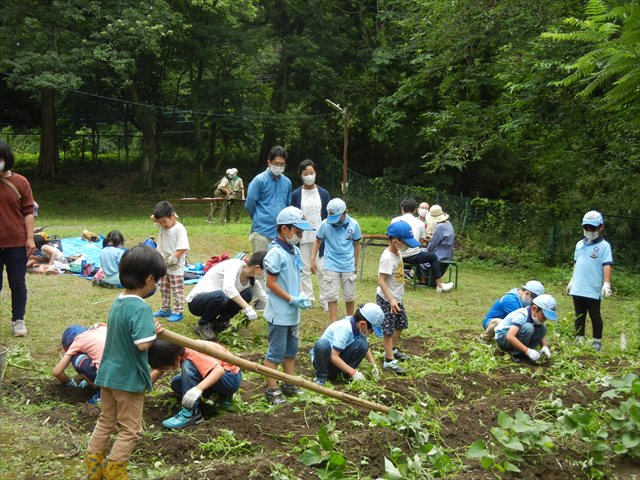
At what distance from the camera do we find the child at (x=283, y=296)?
6336mm

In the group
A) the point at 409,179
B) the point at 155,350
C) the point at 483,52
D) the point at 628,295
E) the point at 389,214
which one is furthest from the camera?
the point at 409,179

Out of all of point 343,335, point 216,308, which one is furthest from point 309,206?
point 343,335

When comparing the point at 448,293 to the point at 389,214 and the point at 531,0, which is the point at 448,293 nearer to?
the point at 531,0

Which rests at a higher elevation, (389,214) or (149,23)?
(149,23)

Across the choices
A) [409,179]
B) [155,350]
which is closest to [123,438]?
[155,350]

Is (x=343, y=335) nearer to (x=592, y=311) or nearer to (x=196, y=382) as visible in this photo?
(x=196, y=382)

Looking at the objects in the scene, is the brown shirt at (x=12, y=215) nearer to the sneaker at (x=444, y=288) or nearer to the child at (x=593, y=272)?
the child at (x=593, y=272)

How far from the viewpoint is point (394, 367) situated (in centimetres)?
761

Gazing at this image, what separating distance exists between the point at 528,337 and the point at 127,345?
5.18 metres

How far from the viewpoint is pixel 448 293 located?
13289mm

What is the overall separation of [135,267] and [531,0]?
1438 centimetres

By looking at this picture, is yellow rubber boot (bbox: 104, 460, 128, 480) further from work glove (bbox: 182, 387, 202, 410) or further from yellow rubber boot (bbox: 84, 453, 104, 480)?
work glove (bbox: 182, 387, 202, 410)

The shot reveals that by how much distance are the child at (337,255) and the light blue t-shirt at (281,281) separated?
2.43m

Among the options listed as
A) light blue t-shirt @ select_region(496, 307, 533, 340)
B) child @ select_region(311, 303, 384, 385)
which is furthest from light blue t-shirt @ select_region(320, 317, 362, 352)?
light blue t-shirt @ select_region(496, 307, 533, 340)
